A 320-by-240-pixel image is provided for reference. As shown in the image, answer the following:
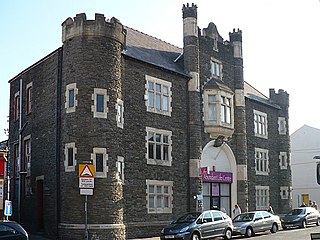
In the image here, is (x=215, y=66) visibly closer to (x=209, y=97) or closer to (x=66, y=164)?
(x=209, y=97)

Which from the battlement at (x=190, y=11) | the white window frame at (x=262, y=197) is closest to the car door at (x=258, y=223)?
the white window frame at (x=262, y=197)

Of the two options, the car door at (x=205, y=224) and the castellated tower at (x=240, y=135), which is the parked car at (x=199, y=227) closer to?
the car door at (x=205, y=224)

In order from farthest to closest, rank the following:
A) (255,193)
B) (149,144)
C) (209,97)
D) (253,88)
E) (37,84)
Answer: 1. (253,88)
2. (255,193)
3. (209,97)
4. (37,84)
5. (149,144)

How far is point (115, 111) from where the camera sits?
79.5 ft

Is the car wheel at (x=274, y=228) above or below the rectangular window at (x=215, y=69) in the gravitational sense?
below

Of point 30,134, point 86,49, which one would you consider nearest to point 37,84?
point 30,134

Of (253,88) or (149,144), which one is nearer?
(149,144)

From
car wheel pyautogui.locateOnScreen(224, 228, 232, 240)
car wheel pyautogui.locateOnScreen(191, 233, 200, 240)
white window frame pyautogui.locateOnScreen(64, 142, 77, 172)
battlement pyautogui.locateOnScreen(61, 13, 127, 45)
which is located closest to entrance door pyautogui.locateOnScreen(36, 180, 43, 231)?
white window frame pyautogui.locateOnScreen(64, 142, 77, 172)

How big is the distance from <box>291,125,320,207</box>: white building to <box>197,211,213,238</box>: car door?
1409 inches

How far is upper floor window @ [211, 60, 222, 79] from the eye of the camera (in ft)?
107

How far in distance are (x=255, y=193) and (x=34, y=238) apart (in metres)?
18.1

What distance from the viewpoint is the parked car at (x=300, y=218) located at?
32250 millimetres

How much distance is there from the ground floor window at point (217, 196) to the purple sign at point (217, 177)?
337 mm

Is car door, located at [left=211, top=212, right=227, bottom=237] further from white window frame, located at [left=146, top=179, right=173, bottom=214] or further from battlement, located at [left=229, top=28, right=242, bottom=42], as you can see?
battlement, located at [left=229, top=28, right=242, bottom=42]
